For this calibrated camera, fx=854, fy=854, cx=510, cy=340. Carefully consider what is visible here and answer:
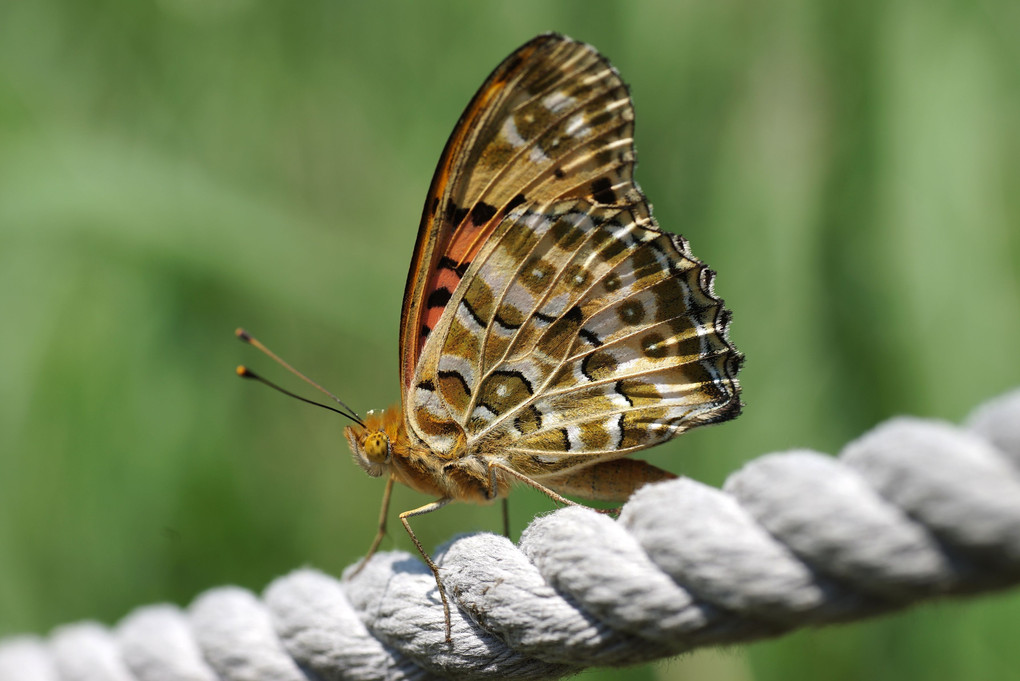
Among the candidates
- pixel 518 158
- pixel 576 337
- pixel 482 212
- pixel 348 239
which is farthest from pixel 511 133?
pixel 348 239

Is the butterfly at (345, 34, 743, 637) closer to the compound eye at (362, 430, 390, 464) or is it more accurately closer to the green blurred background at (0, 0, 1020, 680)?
the compound eye at (362, 430, 390, 464)

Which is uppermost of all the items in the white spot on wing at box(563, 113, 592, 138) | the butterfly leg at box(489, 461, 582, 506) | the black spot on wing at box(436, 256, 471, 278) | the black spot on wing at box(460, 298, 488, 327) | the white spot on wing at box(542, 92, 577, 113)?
the white spot on wing at box(542, 92, 577, 113)

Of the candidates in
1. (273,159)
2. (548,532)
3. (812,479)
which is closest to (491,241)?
(548,532)

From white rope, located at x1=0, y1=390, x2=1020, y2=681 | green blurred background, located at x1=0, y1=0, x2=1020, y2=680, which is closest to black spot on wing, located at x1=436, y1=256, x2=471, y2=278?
white rope, located at x1=0, y1=390, x2=1020, y2=681

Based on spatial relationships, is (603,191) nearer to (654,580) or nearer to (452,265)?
(452,265)

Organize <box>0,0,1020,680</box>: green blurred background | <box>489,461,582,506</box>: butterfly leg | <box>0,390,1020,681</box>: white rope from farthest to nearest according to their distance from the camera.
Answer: <box>0,0,1020,680</box>: green blurred background, <box>489,461,582,506</box>: butterfly leg, <box>0,390,1020,681</box>: white rope

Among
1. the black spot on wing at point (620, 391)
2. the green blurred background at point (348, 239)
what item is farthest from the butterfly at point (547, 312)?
the green blurred background at point (348, 239)

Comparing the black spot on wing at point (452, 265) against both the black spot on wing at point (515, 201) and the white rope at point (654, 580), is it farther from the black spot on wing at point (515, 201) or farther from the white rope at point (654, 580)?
the white rope at point (654, 580)

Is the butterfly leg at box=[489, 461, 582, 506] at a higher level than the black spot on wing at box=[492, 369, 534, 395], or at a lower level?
lower

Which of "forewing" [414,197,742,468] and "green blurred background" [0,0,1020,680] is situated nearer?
"forewing" [414,197,742,468]
